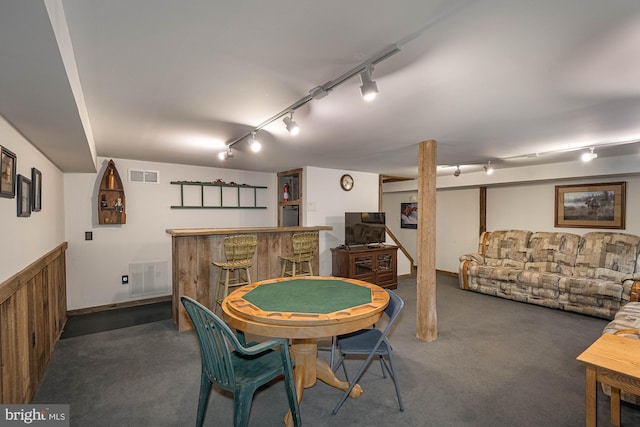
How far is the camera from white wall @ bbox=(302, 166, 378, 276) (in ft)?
17.5

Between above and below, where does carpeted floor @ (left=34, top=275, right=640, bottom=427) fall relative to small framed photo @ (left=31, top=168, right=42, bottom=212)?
below

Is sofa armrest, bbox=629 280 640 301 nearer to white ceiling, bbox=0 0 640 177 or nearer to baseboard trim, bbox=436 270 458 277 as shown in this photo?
white ceiling, bbox=0 0 640 177

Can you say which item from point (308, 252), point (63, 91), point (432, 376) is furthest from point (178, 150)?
point (432, 376)

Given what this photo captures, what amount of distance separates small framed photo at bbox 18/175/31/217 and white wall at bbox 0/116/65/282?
46mm

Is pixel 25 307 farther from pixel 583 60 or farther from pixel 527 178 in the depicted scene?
pixel 527 178

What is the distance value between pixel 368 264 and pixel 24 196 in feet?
14.5

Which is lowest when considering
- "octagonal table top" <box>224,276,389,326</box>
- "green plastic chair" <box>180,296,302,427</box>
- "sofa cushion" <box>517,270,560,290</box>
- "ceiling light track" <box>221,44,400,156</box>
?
"sofa cushion" <box>517,270,560,290</box>

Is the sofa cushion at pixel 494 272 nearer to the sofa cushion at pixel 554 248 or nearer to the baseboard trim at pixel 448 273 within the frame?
the sofa cushion at pixel 554 248

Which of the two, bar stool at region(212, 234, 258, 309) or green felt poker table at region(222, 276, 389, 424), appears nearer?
green felt poker table at region(222, 276, 389, 424)

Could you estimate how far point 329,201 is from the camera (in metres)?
5.56

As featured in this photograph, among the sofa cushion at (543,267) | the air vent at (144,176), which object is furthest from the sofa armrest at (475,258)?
the air vent at (144,176)

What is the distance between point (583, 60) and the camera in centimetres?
168

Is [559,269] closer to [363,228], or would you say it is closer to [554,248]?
[554,248]

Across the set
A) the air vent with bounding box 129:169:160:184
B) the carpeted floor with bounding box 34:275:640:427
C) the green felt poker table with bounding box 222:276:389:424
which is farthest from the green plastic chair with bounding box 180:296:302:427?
the air vent with bounding box 129:169:160:184
